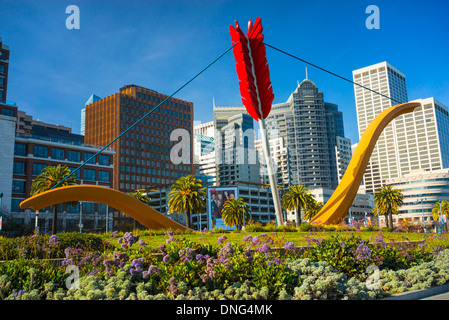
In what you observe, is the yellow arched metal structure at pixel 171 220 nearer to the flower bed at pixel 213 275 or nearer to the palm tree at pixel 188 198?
the flower bed at pixel 213 275

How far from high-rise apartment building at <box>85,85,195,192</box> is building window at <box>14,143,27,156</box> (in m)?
43.8

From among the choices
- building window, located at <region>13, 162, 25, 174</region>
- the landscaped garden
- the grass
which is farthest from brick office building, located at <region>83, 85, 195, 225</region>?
the landscaped garden

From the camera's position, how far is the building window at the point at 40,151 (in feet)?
217

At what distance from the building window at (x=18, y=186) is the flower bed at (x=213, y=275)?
58.7 meters

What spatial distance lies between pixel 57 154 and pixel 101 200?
56992 millimetres

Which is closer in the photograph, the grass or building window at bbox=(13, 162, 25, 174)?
the grass

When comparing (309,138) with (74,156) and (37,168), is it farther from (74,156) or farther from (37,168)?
(37,168)

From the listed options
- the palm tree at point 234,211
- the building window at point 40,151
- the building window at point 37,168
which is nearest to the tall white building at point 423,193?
the palm tree at point 234,211

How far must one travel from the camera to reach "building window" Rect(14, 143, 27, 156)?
6395 cm

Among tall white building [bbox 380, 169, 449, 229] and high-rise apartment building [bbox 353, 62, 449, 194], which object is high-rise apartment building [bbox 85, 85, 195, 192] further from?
high-rise apartment building [bbox 353, 62, 449, 194]

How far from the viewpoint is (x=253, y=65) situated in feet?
71.9

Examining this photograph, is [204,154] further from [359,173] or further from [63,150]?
[359,173]
